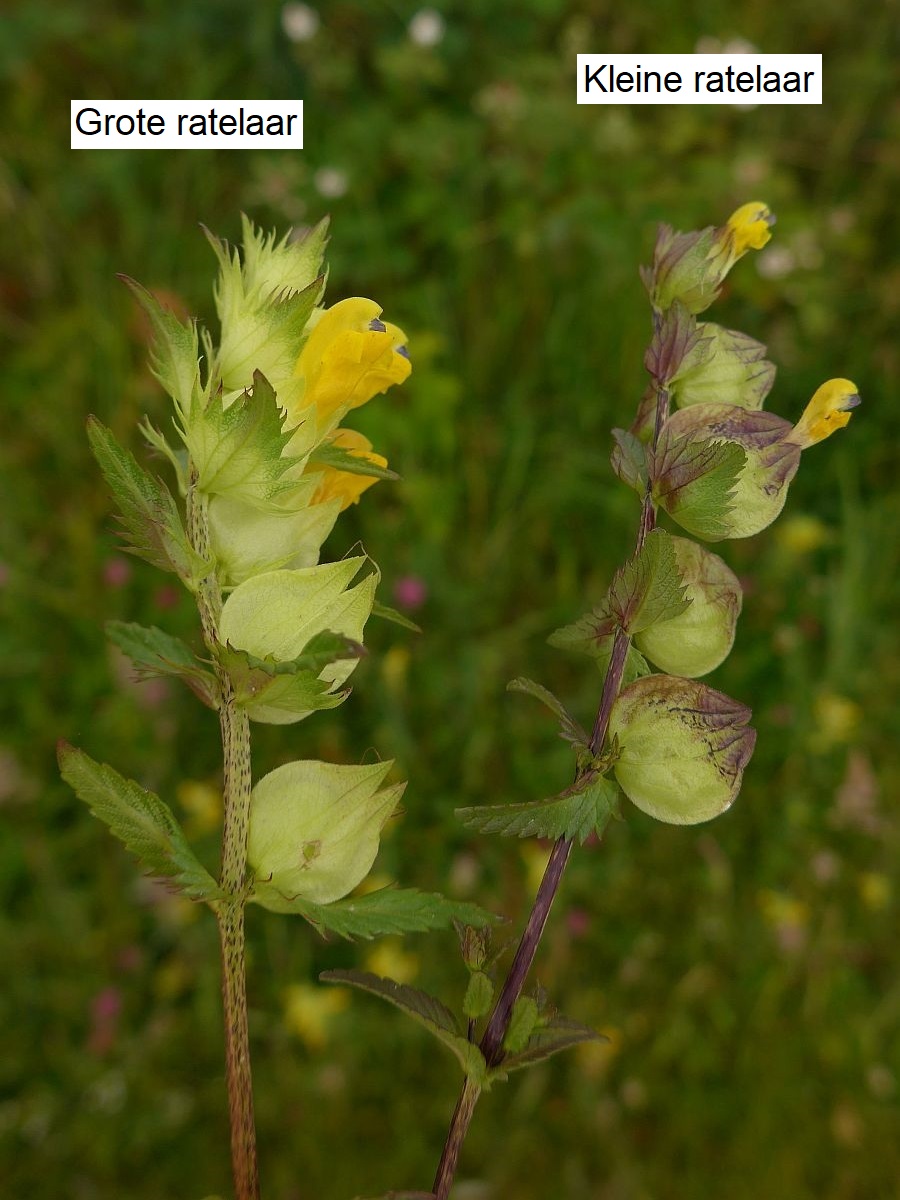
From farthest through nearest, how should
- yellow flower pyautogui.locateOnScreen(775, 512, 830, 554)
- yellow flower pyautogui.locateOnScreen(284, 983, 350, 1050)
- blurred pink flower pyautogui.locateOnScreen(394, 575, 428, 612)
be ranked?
yellow flower pyautogui.locateOnScreen(775, 512, 830, 554) < blurred pink flower pyautogui.locateOnScreen(394, 575, 428, 612) < yellow flower pyautogui.locateOnScreen(284, 983, 350, 1050)

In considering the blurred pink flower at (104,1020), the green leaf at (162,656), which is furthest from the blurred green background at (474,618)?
the green leaf at (162,656)

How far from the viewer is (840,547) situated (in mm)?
1585

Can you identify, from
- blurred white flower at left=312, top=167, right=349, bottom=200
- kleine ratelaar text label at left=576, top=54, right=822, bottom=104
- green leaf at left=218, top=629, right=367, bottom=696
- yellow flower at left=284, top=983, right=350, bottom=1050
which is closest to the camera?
green leaf at left=218, top=629, right=367, bottom=696

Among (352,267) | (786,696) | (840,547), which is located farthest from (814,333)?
(352,267)

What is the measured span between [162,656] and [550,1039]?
220 mm

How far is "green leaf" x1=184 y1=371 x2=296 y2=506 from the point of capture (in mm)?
379

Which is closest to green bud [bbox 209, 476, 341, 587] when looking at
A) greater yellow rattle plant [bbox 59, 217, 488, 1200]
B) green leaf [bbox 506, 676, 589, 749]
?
greater yellow rattle plant [bbox 59, 217, 488, 1200]

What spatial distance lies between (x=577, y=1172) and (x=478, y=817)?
3.61ft

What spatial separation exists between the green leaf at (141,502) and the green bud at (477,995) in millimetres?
191

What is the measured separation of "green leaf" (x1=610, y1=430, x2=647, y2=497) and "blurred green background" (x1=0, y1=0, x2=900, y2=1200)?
32.8 inches

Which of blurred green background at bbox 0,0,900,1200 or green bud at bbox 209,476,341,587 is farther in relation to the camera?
blurred green background at bbox 0,0,900,1200

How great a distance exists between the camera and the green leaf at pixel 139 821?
1.31 feet

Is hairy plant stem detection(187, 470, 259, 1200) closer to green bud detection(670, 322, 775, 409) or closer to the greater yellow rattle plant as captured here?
the greater yellow rattle plant

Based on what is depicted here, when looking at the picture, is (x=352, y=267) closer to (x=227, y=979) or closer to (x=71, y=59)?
(x=71, y=59)
